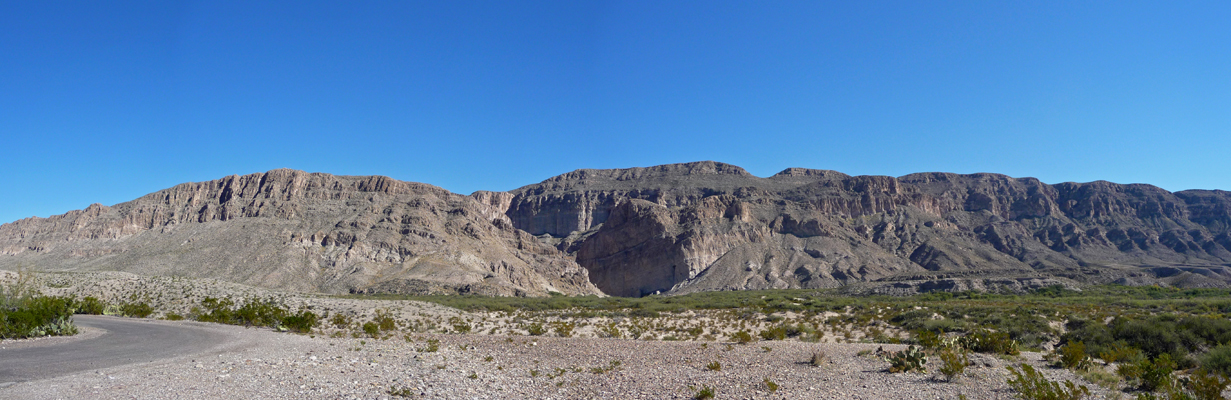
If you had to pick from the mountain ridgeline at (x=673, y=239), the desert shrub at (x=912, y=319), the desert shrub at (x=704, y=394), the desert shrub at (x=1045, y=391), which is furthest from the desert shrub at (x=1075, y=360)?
the mountain ridgeline at (x=673, y=239)

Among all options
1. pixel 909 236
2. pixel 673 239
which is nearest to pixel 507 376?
pixel 673 239

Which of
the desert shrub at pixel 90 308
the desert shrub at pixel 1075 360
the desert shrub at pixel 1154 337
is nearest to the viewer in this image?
the desert shrub at pixel 1075 360

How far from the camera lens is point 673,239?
127 metres

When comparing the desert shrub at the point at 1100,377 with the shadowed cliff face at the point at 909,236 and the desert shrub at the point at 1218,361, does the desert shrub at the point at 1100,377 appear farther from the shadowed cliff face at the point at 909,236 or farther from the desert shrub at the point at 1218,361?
the shadowed cliff face at the point at 909,236

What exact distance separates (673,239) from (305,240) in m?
69.7

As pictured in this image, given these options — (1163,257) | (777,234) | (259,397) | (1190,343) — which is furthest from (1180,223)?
(259,397)

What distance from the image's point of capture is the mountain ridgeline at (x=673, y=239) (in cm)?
8719

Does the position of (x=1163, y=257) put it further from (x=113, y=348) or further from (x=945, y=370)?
(x=113, y=348)

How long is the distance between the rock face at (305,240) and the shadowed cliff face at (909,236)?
20466mm

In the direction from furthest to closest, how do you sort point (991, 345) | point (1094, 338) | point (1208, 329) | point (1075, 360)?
point (1094, 338), point (1208, 329), point (991, 345), point (1075, 360)

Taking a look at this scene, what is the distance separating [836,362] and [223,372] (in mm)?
15070

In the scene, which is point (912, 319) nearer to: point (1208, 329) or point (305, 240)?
point (1208, 329)

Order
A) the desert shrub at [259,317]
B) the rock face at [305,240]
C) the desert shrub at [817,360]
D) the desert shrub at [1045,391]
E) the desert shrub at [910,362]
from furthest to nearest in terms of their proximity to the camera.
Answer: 1. the rock face at [305,240]
2. the desert shrub at [259,317]
3. the desert shrub at [817,360]
4. the desert shrub at [910,362]
5. the desert shrub at [1045,391]

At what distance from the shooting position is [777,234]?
127 m
